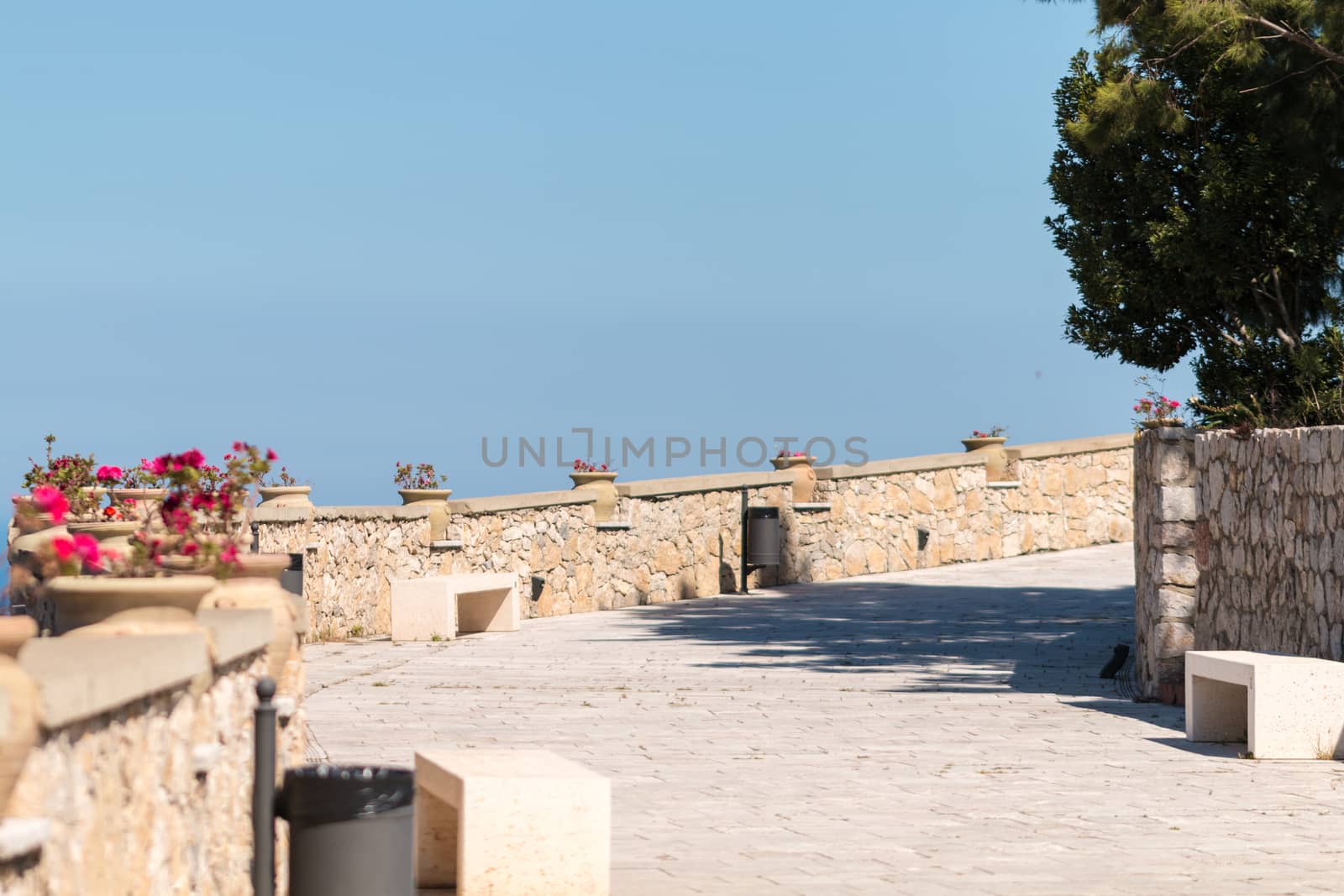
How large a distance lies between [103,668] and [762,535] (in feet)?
65.2

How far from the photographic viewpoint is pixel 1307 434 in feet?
37.6

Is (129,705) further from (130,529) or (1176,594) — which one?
(1176,594)

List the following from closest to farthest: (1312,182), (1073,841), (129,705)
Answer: (129,705)
(1073,841)
(1312,182)

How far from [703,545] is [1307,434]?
12576 mm

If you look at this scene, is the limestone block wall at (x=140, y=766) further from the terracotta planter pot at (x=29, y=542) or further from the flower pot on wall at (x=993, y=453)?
the flower pot on wall at (x=993, y=453)

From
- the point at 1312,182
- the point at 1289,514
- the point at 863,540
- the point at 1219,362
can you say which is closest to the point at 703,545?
the point at 863,540

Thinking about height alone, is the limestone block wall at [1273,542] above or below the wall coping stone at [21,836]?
above

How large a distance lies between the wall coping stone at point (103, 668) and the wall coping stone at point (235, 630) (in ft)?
0.77

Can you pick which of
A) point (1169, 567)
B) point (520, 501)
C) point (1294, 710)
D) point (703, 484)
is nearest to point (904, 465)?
point (703, 484)

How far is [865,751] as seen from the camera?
10.2 meters

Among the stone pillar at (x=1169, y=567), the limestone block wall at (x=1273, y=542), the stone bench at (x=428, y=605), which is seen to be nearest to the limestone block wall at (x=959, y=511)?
the stone bench at (x=428, y=605)

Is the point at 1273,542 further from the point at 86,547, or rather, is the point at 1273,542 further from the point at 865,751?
the point at 86,547

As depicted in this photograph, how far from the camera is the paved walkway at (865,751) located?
6.97 meters

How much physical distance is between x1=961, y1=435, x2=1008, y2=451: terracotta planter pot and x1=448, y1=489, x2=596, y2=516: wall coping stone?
26.6ft
